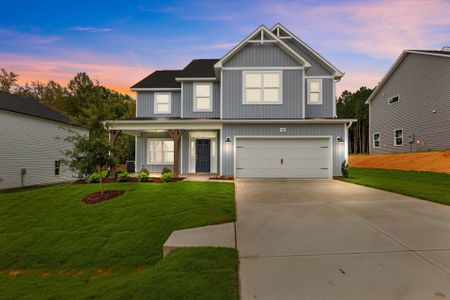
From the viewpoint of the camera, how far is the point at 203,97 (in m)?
14.7

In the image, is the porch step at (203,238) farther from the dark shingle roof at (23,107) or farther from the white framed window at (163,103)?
the dark shingle roof at (23,107)

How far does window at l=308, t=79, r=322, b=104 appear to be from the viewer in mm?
14266

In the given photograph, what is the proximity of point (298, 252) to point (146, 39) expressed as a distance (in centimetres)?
2099

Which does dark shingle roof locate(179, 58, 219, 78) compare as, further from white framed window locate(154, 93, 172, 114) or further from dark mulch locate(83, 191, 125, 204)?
dark mulch locate(83, 191, 125, 204)

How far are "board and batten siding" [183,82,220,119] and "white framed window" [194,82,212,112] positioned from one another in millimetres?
204

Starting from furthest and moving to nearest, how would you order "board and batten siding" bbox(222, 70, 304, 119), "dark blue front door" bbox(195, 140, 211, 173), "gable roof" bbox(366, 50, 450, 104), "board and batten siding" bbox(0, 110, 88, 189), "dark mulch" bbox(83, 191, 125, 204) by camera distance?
"gable roof" bbox(366, 50, 450, 104)
"board and batten siding" bbox(0, 110, 88, 189)
"dark blue front door" bbox(195, 140, 211, 173)
"board and batten siding" bbox(222, 70, 304, 119)
"dark mulch" bbox(83, 191, 125, 204)

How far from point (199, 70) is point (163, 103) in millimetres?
3280

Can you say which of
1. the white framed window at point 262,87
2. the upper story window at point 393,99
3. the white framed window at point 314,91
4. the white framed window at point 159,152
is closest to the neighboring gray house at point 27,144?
the white framed window at point 159,152

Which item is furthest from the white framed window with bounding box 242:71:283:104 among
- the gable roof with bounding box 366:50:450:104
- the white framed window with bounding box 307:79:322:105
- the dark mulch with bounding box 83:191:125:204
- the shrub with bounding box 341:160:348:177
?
the gable roof with bounding box 366:50:450:104

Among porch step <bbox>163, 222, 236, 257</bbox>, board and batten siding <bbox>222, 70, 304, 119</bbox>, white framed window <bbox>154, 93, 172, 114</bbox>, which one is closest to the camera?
porch step <bbox>163, 222, 236, 257</bbox>

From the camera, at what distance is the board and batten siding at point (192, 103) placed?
1460 cm

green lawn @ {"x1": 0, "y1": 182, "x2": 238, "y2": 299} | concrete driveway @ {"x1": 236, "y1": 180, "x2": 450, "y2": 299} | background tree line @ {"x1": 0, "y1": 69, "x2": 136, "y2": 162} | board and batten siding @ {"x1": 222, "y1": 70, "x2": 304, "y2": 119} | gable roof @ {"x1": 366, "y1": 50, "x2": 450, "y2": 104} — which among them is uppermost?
background tree line @ {"x1": 0, "y1": 69, "x2": 136, "y2": 162}

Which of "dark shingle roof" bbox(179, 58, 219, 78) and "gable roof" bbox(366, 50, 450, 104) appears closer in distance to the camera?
"dark shingle roof" bbox(179, 58, 219, 78)

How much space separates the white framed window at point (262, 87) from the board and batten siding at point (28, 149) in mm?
11078
